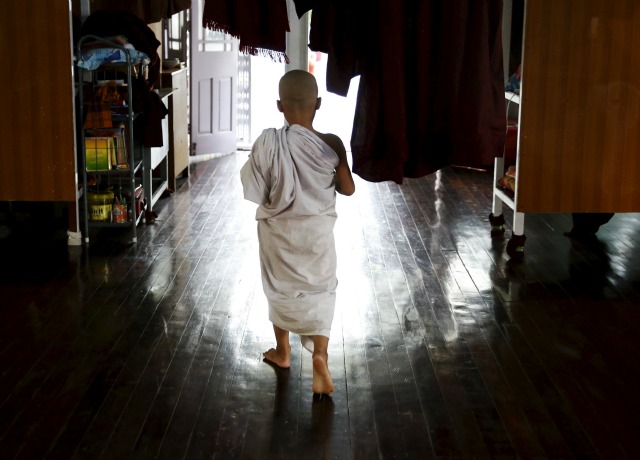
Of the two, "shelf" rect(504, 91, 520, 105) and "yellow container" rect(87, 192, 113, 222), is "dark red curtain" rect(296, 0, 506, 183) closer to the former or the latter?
"shelf" rect(504, 91, 520, 105)

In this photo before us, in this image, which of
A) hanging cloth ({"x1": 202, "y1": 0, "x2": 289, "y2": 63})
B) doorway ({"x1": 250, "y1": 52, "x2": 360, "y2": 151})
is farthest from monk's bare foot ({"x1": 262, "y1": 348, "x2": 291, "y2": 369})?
doorway ({"x1": 250, "y1": 52, "x2": 360, "y2": 151})

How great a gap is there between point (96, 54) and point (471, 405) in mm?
3025

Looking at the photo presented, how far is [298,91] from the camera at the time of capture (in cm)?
335

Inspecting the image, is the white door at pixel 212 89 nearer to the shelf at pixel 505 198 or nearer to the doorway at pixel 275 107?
the doorway at pixel 275 107

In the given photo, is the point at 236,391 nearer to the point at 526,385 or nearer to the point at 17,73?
the point at 526,385

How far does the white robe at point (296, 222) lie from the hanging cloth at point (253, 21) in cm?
36

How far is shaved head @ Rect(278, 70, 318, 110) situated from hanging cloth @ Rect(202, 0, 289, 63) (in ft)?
0.47

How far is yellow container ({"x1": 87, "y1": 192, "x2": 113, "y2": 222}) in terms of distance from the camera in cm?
557

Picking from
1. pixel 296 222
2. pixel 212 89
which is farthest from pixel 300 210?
pixel 212 89

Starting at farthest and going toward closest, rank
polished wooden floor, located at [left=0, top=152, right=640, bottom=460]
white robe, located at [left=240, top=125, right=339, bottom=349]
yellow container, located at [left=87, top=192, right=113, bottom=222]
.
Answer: yellow container, located at [left=87, top=192, right=113, bottom=222] → white robe, located at [left=240, top=125, right=339, bottom=349] → polished wooden floor, located at [left=0, top=152, right=640, bottom=460]

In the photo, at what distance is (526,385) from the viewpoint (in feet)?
11.5

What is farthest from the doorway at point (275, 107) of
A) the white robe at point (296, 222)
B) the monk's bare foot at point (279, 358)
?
the white robe at point (296, 222)

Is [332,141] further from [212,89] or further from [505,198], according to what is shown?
[212,89]

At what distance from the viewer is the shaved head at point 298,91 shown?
335 centimetres
